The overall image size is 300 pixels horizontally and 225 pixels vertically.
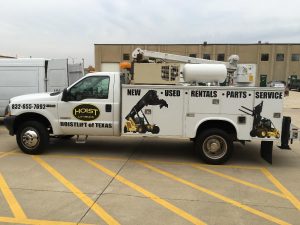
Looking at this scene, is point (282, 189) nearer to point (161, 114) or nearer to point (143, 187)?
point (143, 187)

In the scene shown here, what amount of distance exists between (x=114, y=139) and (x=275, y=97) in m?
5.12

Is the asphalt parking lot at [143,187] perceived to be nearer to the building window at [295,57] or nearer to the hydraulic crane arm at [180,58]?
the hydraulic crane arm at [180,58]

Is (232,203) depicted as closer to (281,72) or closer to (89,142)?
(89,142)

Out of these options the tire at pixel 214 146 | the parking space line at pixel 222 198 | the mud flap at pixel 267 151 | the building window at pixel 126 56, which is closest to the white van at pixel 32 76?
the parking space line at pixel 222 198

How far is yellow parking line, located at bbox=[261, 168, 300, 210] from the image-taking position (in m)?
5.38

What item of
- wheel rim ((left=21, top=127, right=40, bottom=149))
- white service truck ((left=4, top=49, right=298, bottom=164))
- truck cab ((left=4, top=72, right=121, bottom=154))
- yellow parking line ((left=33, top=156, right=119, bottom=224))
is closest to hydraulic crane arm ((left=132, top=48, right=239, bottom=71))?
white service truck ((left=4, top=49, right=298, bottom=164))

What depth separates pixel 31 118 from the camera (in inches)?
324

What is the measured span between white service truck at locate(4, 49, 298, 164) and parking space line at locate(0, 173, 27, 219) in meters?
2.30

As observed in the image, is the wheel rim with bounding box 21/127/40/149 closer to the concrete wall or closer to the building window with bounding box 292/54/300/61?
the concrete wall

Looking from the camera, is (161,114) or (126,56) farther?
(126,56)

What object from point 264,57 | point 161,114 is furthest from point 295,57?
point 161,114

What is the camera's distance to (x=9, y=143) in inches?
374

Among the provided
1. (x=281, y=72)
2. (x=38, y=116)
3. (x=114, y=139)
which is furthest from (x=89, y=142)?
(x=281, y=72)

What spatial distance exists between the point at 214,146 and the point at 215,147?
0.11 feet
